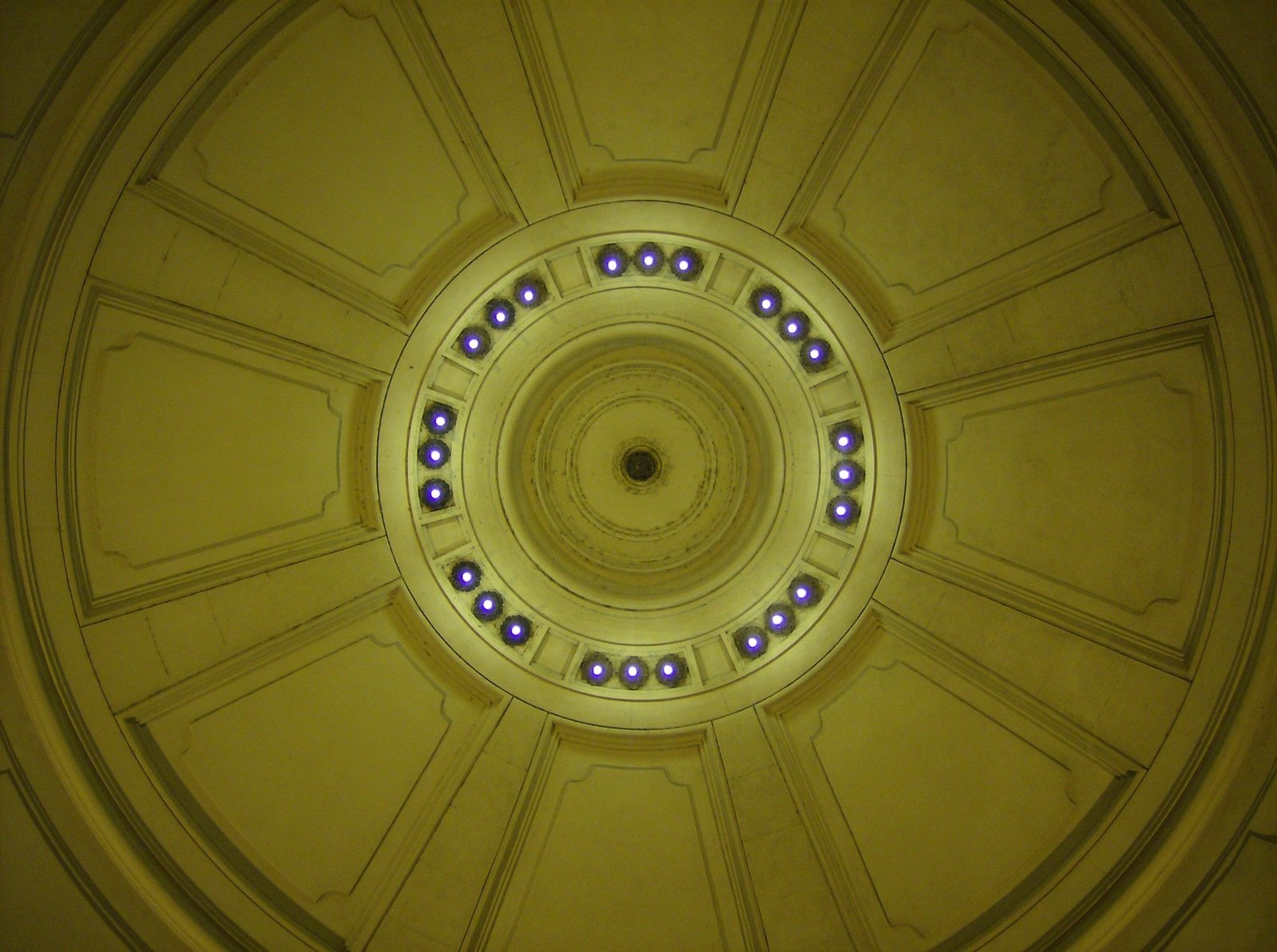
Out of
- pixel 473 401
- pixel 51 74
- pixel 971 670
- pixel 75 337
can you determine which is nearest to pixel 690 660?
pixel 971 670

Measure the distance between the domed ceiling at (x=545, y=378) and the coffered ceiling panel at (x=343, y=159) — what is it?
3 cm

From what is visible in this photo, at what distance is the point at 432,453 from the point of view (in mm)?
8188

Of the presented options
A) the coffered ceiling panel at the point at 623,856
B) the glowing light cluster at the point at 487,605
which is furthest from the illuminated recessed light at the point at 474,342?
the coffered ceiling panel at the point at 623,856

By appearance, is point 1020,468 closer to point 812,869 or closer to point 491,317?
point 812,869

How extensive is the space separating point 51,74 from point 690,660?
7.29 meters

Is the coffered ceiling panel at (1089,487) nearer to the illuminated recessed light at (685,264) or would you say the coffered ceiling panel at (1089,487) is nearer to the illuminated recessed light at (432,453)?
the illuminated recessed light at (685,264)

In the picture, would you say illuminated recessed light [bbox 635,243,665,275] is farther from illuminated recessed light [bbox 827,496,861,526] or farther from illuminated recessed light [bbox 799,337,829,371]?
illuminated recessed light [bbox 827,496,861,526]

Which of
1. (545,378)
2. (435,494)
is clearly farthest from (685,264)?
(435,494)

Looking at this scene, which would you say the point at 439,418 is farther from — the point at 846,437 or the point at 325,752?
the point at 846,437

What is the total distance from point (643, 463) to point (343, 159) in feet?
15.0

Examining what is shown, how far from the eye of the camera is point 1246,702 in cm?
566

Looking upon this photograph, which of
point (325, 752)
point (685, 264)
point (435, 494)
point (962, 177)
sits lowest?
point (325, 752)

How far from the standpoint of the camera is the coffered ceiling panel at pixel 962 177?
18.0 feet

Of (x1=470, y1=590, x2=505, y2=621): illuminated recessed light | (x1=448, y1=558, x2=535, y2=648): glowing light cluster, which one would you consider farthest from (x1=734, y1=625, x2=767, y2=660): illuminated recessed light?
(x1=470, y1=590, x2=505, y2=621): illuminated recessed light
